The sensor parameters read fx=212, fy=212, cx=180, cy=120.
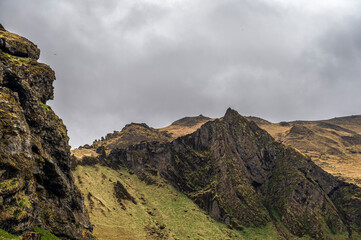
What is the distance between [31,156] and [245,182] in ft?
519

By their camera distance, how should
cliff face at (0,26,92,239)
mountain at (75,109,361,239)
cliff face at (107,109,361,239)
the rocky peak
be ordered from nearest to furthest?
cliff face at (0,26,92,239)
the rocky peak
mountain at (75,109,361,239)
cliff face at (107,109,361,239)

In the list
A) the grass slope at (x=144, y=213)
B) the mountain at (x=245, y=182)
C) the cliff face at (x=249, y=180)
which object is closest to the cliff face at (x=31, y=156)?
the grass slope at (x=144, y=213)

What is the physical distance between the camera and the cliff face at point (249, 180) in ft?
458

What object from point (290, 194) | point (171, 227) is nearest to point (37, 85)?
point (171, 227)

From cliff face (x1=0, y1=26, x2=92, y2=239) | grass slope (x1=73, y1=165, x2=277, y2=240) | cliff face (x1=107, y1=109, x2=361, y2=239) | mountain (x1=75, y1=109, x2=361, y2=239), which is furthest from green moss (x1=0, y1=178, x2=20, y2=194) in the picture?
cliff face (x1=107, y1=109, x2=361, y2=239)

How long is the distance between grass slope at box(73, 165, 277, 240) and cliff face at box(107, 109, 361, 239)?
8.61m

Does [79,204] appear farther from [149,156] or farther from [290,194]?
[290,194]

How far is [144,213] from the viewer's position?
123 metres

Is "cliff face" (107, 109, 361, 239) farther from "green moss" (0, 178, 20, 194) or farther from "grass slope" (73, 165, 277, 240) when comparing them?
"green moss" (0, 178, 20, 194)

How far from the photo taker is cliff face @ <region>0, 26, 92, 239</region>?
29.2 meters

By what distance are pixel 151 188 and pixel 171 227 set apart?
41401 millimetres

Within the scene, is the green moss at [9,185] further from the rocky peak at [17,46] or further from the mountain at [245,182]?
the mountain at [245,182]

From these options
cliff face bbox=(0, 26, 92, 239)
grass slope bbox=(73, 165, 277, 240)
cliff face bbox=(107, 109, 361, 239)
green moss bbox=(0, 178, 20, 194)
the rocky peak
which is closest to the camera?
green moss bbox=(0, 178, 20, 194)

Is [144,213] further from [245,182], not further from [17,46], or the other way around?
[17,46]
